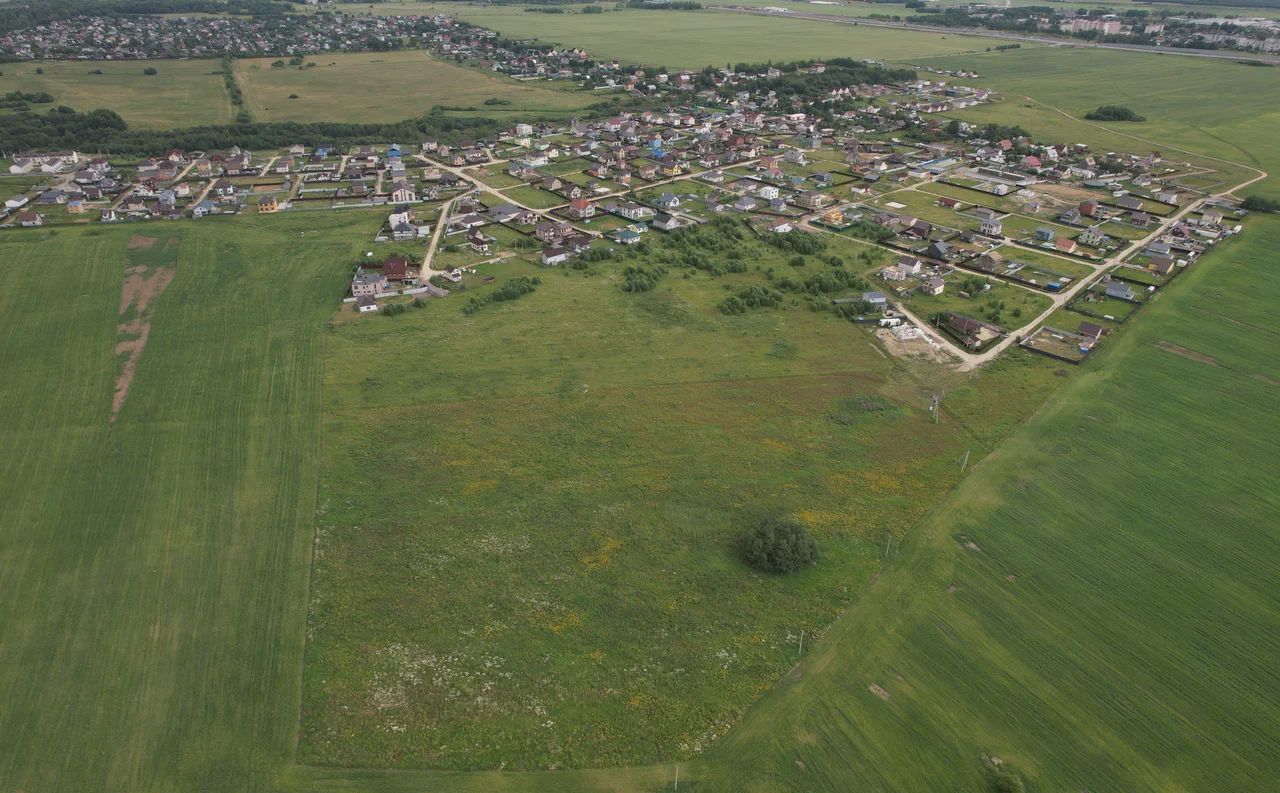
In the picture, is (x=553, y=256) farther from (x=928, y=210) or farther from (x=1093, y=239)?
(x=1093, y=239)

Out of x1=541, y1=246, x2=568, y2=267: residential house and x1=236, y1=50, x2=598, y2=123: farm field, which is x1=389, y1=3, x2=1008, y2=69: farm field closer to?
x1=236, y1=50, x2=598, y2=123: farm field

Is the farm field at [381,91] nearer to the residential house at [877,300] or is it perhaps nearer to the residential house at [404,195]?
the residential house at [404,195]

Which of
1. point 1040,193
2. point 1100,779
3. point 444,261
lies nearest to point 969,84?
point 1040,193

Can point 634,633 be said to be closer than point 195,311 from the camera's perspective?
Yes

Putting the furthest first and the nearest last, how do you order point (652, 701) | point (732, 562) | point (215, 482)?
point (215, 482) < point (732, 562) < point (652, 701)

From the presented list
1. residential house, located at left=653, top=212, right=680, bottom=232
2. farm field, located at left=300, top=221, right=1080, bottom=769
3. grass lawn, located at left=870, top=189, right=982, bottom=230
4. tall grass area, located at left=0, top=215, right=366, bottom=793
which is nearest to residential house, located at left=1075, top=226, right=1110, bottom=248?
grass lawn, located at left=870, top=189, right=982, bottom=230

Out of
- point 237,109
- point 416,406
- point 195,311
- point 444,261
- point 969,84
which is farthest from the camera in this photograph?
point 969,84

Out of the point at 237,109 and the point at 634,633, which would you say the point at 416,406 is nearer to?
the point at 634,633
